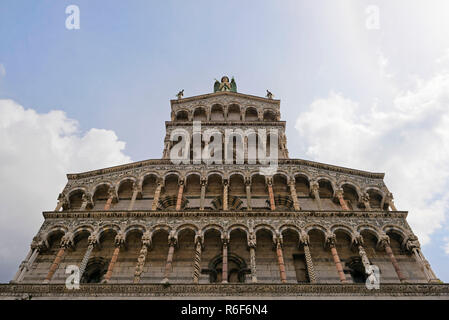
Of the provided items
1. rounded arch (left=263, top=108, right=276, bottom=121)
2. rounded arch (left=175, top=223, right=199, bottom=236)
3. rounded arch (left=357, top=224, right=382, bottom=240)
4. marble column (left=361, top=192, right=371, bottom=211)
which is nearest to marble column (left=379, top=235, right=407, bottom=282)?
rounded arch (left=357, top=224, right=382, bottom=240)

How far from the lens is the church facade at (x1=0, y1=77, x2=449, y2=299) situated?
13633mm

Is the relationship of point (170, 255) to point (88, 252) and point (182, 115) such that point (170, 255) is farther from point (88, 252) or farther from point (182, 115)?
point (182, 115)

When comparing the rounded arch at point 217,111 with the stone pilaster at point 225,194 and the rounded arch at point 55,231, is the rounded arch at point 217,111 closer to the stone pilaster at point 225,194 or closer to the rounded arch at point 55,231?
the stone pilaster at point 225,194

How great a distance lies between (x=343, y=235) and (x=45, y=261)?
1354cm

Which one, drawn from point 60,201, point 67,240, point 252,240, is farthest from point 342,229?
point 60,201

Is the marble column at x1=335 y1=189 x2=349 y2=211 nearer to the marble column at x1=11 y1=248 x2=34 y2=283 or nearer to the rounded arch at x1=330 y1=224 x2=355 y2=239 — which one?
the rounded arch at x1=330 y1=224 x2=355 y2=239

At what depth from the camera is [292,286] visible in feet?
44.3

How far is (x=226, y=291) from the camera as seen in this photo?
44.0 ft

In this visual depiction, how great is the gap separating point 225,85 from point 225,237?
1977 cm

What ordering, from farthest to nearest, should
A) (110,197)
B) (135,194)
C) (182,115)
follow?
1. (182,115)
2. (135,194)
3. (110,197)

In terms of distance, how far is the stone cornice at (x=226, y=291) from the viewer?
524 inches
